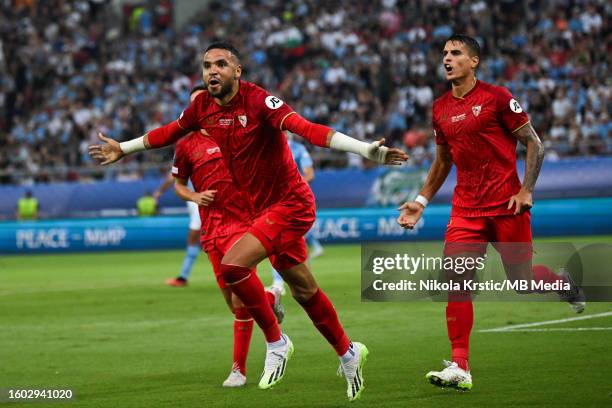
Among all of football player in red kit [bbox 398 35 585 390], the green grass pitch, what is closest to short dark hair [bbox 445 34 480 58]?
football player in red kit [bbox 398 35 585 390]

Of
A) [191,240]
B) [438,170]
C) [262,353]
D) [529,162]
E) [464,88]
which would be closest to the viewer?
[529,162]

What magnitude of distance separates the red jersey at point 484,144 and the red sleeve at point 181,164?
7.85ft

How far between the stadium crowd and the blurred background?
0.05 meters

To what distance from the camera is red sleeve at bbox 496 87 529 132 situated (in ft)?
28.3

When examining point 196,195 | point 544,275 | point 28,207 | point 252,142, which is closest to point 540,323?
point 544,275

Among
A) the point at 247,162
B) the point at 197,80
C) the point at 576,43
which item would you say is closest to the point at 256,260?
the point at 247,162

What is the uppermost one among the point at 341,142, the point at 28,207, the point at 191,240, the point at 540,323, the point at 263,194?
the point at 341,142

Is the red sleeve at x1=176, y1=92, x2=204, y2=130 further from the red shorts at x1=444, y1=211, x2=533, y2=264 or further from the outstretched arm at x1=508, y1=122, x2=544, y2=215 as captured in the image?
the outstretched arm at x1=508, y1=122, x2=544, y2=215

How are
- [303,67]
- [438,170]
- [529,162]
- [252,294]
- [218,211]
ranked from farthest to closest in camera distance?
[303,67]
[218,211]
[438,170]
[529,162]
[252,294]

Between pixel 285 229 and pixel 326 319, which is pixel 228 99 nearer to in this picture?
pixel 285 229

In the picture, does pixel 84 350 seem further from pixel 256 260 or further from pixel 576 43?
pixel 576 43

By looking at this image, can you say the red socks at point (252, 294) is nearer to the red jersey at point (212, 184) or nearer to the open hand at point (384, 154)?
the red jersey at point (212, 184)

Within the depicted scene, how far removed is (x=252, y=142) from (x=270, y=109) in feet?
1.04

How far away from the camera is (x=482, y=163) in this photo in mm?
8766
